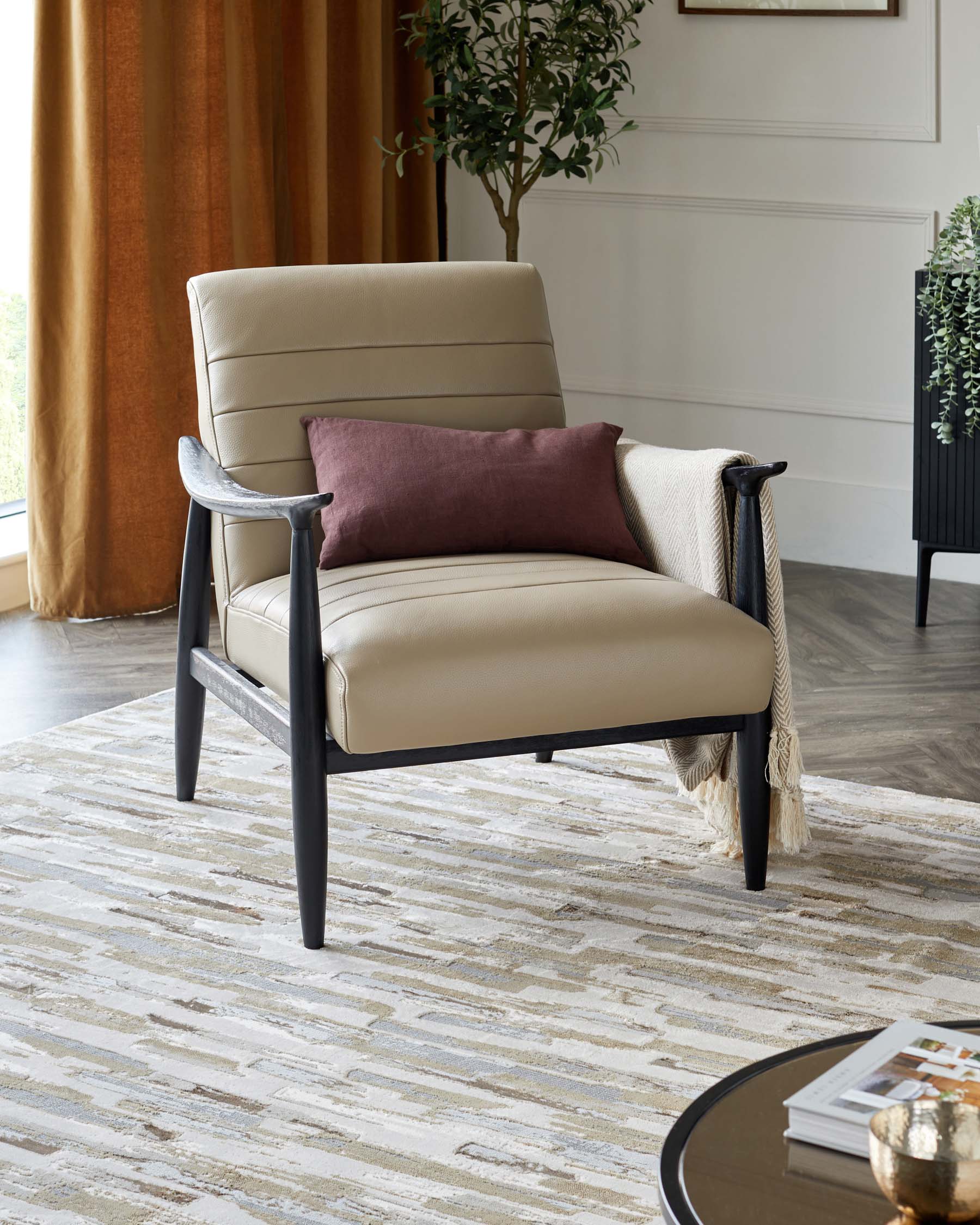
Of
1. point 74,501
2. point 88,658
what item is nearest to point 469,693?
point 88,658

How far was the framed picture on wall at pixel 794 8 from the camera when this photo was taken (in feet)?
13.6

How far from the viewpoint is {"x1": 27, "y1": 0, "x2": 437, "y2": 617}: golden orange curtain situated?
3.82 meters

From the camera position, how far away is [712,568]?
2.45 m

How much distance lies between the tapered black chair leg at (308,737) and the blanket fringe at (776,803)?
649 millimetres

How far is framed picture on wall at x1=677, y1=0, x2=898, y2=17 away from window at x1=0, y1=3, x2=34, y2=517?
1.75 meters

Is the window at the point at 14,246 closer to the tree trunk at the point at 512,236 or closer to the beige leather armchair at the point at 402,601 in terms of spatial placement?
the tree trunk at the point at 512,236

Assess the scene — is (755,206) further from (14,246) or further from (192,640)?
(192,640)

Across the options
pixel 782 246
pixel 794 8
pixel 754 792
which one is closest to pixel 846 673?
pixel 754 792

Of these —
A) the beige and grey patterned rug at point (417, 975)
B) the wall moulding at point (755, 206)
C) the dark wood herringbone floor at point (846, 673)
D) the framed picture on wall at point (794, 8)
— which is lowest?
the beige and grey patterned rug at point (417, 975)

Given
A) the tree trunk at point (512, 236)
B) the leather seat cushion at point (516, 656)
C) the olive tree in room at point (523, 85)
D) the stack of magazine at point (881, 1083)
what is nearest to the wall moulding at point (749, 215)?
the olive tree in room at point (523, 85)

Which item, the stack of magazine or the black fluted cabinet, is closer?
the stack of magazine

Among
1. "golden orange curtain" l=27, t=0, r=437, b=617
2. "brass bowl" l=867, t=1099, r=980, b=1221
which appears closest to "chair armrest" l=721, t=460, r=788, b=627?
"brass bowl" l=867, t=1099, r=980, b=1221

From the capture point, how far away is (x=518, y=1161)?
173 centimetres

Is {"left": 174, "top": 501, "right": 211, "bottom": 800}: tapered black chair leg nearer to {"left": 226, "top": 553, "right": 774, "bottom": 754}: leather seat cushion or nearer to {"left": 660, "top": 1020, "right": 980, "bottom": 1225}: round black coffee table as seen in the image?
{"left": 226, "top": 553, "right": 774, "bottom": 754}: leather seat cushion
